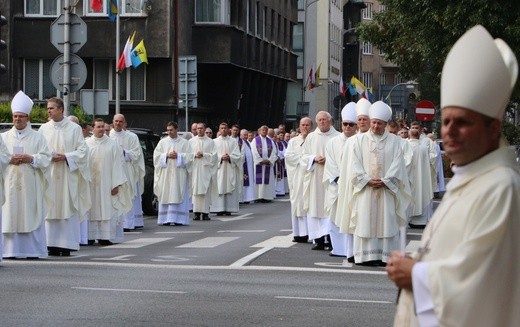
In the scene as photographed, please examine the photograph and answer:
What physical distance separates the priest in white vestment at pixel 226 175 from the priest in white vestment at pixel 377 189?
47.0ft

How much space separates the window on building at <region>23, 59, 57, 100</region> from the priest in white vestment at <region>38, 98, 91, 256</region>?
29402mm

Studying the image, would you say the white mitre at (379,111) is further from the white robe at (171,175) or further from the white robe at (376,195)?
the white robe at (171,175)

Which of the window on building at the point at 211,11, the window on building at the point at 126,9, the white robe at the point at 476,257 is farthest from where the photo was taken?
the window on building at the point at 211,11

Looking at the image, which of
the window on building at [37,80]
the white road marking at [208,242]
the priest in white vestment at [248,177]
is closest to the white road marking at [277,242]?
the white road marking at [208,242]

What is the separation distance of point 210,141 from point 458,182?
26.1 meters

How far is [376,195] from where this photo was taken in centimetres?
1761

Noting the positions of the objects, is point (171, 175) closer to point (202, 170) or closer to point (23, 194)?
point (202, 170)

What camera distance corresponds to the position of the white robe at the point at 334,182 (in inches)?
757

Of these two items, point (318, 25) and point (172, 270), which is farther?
point (318, 25)

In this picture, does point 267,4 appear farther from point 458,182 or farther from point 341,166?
point 458,182

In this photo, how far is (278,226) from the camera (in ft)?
86.2

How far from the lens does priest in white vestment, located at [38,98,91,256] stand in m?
19.1

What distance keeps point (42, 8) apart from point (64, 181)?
30.0 m

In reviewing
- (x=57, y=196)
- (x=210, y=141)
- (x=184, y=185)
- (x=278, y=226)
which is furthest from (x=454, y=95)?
(x=210, y=141)
